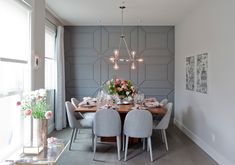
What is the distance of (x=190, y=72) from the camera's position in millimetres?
5699

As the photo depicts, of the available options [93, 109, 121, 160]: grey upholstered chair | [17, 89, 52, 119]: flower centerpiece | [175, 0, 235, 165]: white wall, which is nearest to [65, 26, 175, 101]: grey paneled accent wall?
[175, 0, 235, 165]: white wall

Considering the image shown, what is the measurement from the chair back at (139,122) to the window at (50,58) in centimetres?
281

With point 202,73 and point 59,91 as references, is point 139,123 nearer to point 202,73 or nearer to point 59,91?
point 202,73

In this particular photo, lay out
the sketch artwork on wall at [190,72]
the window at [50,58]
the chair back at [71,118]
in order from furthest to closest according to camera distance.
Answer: the window at [50,58] → the sketch artwork on wall at [190,72] → the chair back at [71,118]

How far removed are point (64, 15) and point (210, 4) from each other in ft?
11.4

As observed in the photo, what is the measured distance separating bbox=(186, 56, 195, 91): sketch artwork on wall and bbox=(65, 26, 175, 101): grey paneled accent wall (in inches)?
58.9

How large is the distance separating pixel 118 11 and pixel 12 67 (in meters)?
3.58

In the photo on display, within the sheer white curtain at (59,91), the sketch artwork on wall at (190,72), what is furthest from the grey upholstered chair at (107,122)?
the sheer white curtain at (59,91)

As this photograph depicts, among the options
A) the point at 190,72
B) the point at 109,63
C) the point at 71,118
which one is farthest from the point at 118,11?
the point at 71,118

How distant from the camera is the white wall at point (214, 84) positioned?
12.1ft

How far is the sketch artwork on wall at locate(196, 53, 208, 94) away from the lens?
471cm

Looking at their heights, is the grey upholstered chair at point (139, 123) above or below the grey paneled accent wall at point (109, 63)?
below

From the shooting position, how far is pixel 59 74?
658 cm

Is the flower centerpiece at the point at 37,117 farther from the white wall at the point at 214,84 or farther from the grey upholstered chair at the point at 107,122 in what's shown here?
the white wall at the point at 214,84
